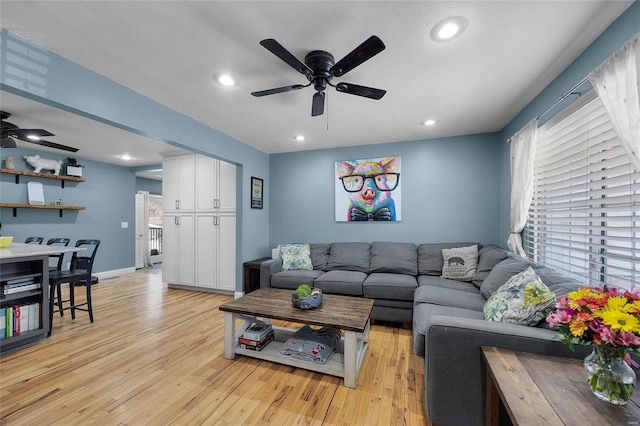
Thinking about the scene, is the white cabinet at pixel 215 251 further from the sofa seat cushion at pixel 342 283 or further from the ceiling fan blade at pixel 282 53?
the ceiling fan blade at pixel 282 53

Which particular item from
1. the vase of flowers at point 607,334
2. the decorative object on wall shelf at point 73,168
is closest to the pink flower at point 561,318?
the vase of flowers at point 607,334

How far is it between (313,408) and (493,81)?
2.94 meters

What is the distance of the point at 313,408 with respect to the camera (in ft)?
5.63

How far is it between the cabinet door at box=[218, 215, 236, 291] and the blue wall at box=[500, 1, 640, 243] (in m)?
3.94

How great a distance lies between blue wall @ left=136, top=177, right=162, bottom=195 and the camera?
21.9 ft

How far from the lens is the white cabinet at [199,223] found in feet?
13.9

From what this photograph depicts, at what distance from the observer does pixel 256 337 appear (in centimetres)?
229

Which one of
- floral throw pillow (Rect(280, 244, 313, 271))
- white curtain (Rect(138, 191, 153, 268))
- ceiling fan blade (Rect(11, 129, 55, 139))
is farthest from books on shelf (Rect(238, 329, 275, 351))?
white curtain (Rect(138, 191, 153, 268))

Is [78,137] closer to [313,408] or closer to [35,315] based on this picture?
[35,315]

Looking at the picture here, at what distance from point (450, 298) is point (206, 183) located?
13.0ft

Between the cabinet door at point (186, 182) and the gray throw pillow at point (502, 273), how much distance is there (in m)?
4.40

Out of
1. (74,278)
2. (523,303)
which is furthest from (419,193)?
(74,278)

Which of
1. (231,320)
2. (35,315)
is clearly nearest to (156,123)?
(231,320)

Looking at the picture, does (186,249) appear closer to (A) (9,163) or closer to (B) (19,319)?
(B) (19,319)
